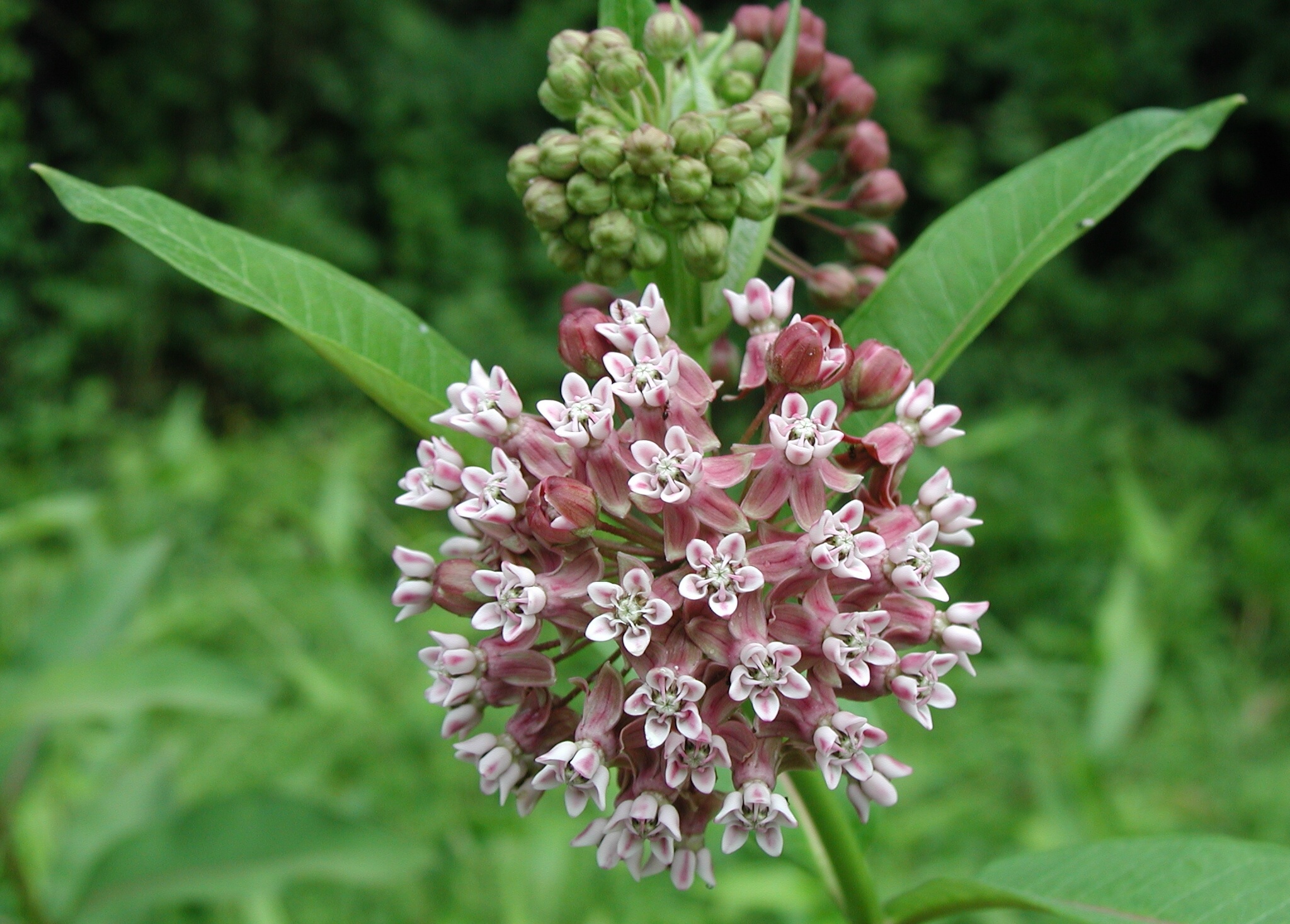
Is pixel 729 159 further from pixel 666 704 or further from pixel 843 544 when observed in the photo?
pixel 666 704

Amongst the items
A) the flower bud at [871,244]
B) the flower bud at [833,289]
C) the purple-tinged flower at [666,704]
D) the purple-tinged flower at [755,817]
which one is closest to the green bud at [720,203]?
the flower bud at [833,289]

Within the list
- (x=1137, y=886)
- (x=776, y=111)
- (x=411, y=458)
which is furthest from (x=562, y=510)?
(x=411, y=458)

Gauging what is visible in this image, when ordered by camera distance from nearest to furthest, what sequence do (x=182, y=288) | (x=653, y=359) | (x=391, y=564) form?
(x=653, y=359), (x=391, y=564), (x=182, y=288)

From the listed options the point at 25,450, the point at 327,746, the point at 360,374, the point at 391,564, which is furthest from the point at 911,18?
the point at 360,374

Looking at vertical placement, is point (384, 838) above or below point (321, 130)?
below

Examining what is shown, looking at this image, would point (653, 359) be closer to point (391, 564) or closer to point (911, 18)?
point (391, 564)

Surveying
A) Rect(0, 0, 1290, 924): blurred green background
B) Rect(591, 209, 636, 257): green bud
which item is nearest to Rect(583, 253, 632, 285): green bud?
Rect(591, 209, 636, 257): green bud
